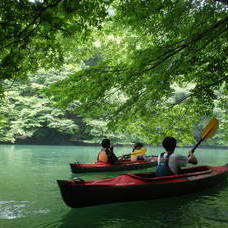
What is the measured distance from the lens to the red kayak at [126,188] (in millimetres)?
5246

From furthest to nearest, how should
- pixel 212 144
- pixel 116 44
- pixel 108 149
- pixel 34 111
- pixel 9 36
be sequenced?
pixel 212 144 < pixel 34 111 < pixel 108 149 < pixel 116 44 < pixel 9 36

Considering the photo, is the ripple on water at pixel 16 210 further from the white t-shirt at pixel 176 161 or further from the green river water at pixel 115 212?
the white t-shirt at pixel 176 161

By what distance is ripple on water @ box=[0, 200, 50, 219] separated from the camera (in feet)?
17.3

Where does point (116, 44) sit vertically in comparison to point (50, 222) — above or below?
above

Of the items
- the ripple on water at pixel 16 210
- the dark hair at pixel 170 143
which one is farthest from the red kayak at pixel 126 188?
the ripple on water at pixel 16 210

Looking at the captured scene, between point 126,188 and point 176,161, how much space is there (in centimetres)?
140

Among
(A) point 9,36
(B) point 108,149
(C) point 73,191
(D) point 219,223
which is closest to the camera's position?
(A) point 9,36

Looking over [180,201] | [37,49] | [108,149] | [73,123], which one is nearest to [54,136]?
[73,123]

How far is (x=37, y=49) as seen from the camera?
3.76 metres

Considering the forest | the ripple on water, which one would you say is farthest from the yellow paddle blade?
the ripple on water

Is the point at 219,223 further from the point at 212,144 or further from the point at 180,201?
the point at 212,144

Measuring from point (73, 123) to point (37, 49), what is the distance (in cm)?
2672

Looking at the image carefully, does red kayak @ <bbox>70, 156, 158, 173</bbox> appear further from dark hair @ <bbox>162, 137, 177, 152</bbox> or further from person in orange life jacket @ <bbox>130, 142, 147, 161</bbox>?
dark hair @ <bbox>162, 137, 177, 152</bbox>

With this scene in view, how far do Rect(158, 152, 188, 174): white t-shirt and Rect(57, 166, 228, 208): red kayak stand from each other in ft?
0.69
